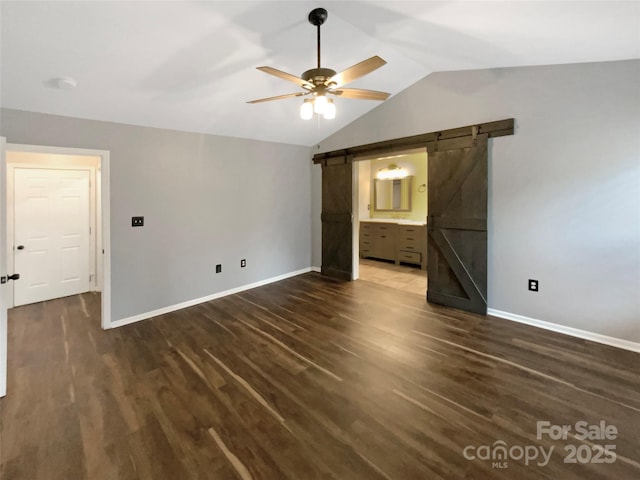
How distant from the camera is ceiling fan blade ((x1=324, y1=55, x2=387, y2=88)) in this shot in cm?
212

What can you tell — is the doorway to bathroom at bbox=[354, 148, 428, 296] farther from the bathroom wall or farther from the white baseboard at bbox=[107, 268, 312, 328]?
the white baseboard at bbox=[107, 268, 312, 328]

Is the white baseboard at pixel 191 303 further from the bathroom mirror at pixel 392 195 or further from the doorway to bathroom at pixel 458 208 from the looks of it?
the bathroom mirror at pixel 392 195

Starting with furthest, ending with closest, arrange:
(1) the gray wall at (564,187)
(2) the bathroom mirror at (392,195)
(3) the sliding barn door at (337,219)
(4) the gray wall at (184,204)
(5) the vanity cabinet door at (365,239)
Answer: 1. (5) the vanity cabinet door at (365,239)
2. (2) the bathroom mirror at (392,195)
3. (3) the sliding barn door at (337,219)
4. (4) the gray wall at (184,204)
5. (1) the gray wall at (564,187)

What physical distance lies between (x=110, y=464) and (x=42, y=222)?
4195 mm

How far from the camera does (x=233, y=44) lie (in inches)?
104

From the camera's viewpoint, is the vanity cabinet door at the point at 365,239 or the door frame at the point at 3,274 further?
the vanity cabinet door at the point at 365,239

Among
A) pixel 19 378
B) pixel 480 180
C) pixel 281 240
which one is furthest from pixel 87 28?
pixel 480 180

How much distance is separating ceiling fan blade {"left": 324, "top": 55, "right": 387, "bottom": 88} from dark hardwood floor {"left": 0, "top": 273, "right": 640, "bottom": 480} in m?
2.47

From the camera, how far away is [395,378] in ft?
7.89

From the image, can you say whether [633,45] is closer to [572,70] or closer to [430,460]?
[572,70]

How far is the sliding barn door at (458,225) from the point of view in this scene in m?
3.61

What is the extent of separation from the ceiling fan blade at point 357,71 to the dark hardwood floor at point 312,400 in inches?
97.1

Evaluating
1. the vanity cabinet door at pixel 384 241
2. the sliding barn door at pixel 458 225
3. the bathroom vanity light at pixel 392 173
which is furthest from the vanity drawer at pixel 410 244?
the sliding barn door at pixel 458 225

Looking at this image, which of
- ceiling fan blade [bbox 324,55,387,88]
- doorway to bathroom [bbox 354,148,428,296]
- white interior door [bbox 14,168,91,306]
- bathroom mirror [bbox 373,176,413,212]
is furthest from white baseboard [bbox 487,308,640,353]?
white interior door [bbox 14,168,91,306]
